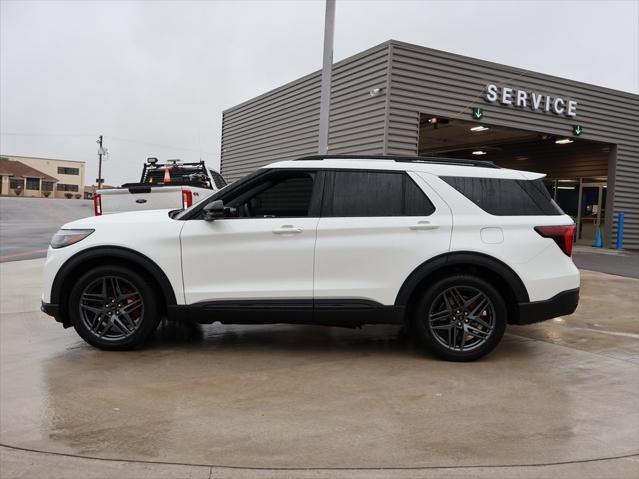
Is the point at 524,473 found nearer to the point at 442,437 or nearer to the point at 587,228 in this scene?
the point at 442,437

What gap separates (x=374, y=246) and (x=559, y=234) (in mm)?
1602

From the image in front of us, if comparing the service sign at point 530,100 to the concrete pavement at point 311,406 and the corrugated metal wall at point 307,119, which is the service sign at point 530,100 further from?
the concrete pavement at point 311,406

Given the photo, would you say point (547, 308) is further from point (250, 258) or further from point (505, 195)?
point (250, 258)

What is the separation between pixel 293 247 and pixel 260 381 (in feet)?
3.76

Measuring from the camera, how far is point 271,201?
521 cm

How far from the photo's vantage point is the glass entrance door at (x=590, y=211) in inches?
816

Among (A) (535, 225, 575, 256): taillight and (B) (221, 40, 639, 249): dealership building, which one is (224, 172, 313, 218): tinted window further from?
(B) (221, 40, 639, 249): dealership building

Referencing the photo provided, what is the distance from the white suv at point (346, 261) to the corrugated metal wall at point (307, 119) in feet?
29.4

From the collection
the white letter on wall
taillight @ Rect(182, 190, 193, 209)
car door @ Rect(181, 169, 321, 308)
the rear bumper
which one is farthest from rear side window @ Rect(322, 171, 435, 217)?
the white letter on wall

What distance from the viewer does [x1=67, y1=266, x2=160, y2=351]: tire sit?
4707mm

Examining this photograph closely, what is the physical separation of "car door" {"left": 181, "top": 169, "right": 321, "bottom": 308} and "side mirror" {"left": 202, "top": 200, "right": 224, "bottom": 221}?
0.07 meters

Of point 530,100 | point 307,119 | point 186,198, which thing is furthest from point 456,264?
point 307,119

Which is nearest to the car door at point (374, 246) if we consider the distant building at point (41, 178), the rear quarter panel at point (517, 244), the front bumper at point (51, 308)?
the rear quarter panel at point (517, 244)

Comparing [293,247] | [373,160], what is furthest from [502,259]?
[293,247]
